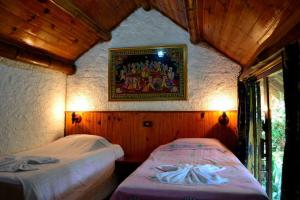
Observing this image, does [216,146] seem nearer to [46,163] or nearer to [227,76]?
[227,76]

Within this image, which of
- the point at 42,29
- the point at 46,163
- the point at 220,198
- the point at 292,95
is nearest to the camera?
the point at 292,95

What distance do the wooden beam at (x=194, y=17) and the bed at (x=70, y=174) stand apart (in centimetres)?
193

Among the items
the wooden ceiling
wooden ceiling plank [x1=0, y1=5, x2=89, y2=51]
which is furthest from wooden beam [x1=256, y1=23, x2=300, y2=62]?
wooden ceiling plank [x1=0, y1=5, x2=89, y2=51]

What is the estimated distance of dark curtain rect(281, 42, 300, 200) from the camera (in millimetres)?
A: 1424

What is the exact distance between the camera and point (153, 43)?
418 centimetres

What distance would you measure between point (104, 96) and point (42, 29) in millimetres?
1419

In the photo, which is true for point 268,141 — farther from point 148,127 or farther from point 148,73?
point 148,73

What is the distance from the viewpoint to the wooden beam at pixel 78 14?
2.89m

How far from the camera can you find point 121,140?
4.17 metres

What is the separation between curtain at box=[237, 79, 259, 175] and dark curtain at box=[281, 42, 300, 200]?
151 cm

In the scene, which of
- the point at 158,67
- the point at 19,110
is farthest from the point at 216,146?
the point at 19,110

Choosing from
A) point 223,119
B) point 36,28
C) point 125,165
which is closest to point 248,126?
point 223,119

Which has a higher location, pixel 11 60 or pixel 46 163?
pixel 11 60

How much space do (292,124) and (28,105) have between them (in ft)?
10.4
